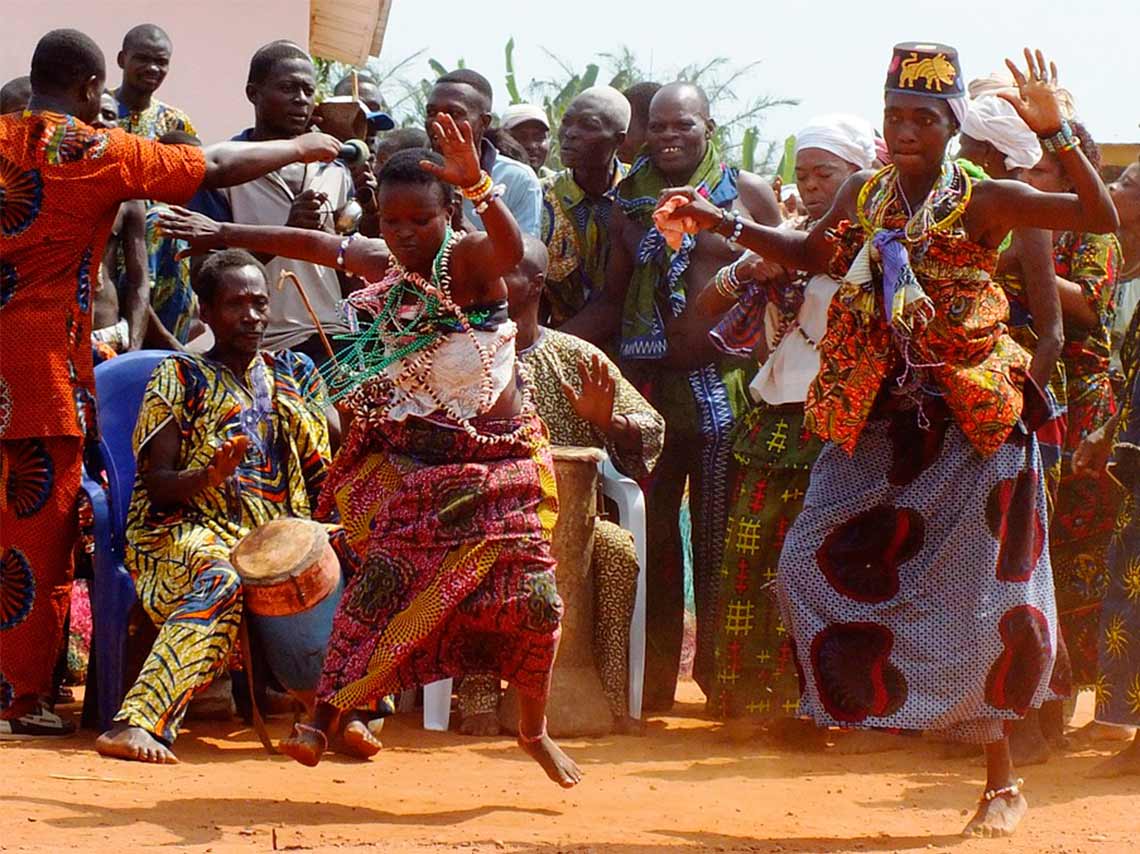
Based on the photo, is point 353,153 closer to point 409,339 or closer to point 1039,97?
point 409,339

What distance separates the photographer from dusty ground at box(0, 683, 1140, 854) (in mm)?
5160

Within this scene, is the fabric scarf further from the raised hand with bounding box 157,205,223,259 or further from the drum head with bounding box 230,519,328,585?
the raised hand with bounding box 157,205,223,259

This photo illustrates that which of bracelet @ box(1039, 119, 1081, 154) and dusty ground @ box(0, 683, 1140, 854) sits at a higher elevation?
bracelet @ box(1039, 119, 1081, 154)

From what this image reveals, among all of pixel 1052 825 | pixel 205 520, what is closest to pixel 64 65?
pixel 205 520

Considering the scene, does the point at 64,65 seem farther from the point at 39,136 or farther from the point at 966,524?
the point at 966,524

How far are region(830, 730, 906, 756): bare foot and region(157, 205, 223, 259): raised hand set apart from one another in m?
3.07

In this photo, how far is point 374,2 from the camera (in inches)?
621

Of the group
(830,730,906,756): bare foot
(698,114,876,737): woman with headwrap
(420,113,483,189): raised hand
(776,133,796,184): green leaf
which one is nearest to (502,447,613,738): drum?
(698,114,876,737): woman with headwrap

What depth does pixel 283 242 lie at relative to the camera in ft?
19.7

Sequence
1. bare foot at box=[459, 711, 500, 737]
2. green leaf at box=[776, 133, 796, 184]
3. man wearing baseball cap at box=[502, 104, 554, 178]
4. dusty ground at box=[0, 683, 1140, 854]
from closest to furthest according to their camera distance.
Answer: dusty ground at box=[0, 683, 1140, 854] → bare foot at box=[459, 711, 500, 737] → man wearing baseball cap at box=[502, 104, 554, 178] → green leaf at box=[776, 133, 796, 184]

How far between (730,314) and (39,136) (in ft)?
8.79

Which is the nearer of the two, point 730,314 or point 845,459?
point 845,459

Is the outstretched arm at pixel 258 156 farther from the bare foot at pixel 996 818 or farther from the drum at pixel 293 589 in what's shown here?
the bare foot at pixel 996 818

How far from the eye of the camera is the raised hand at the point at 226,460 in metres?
6.50
